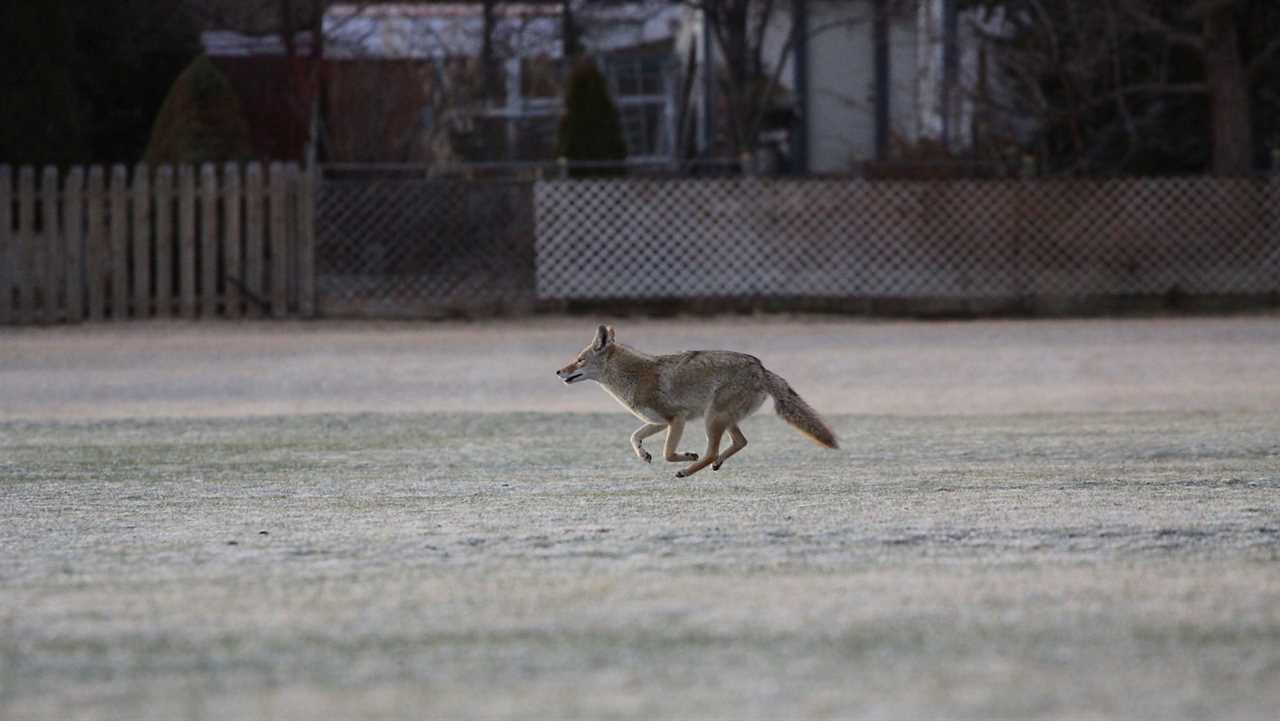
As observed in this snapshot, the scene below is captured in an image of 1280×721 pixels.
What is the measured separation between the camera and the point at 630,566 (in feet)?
24.0

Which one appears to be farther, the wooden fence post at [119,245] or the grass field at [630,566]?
the wooden fence post at [119,245]

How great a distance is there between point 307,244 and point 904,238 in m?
7.94

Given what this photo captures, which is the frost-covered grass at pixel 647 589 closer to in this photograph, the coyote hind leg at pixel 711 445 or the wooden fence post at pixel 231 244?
the coyote hind leg at pixel 711 445

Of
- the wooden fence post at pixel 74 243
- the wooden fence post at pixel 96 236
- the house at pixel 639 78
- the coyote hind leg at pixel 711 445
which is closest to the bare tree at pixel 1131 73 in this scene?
the house at pixel 639 78

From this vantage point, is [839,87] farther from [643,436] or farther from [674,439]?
[674,439]

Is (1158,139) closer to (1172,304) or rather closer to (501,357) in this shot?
(1172,304)

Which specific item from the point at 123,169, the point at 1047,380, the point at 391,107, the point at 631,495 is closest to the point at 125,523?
the point at 631,495

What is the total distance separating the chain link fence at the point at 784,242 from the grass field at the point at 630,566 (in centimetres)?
983

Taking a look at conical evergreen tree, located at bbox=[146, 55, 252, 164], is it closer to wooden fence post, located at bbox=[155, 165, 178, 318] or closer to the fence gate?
wooden fence post, located at bbox=[155, 165, 178, 318]

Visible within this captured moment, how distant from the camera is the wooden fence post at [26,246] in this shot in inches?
989

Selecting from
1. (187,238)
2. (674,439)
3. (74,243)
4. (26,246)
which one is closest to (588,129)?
(187,238)

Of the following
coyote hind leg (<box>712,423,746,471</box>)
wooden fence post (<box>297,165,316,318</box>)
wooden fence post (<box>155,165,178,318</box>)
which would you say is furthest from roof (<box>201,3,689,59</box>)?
coyote hind leg (<box>712,423,746,471</box>)

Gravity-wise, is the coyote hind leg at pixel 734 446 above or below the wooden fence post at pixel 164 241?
below

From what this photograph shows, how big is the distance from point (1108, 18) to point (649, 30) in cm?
1386
